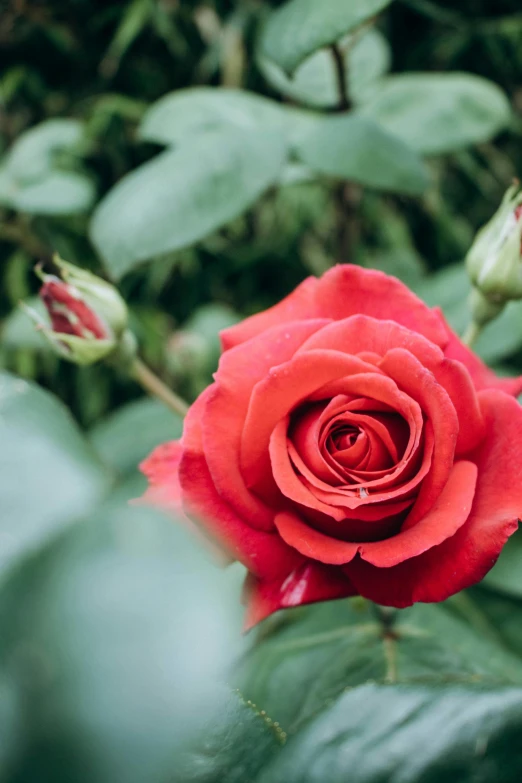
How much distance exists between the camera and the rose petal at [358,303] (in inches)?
11.9

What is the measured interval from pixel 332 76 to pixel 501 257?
0.33m

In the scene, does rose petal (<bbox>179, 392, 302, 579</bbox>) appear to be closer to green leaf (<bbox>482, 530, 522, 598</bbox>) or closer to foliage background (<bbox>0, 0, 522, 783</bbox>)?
foliage background (<bbox>0, 0, 522, 783</bbox>)

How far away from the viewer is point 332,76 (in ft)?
2.08

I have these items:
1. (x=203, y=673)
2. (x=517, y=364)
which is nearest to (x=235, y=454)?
(x=203, y=673)

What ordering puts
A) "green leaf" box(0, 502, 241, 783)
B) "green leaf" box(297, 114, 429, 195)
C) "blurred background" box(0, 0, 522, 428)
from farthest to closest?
"blurred background" box(0, 0, 522, 428), "green leaf" box(297, 114, 429, 195), "green leaf" box(0, 502, 241, 783)

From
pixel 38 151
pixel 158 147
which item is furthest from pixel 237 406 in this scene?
pixel 158 147

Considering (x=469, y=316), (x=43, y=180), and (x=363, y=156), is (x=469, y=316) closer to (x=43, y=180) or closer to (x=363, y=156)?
(x=363, y=156)

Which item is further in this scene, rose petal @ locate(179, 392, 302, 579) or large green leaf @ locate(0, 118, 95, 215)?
large green leaf @ locate(0, 118, 95, 215)

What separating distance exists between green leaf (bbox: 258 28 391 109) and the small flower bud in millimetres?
276

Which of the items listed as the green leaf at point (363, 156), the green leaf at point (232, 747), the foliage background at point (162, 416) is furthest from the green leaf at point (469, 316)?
the green leaf at point (232, 747)

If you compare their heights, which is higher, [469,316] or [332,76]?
[332,76]

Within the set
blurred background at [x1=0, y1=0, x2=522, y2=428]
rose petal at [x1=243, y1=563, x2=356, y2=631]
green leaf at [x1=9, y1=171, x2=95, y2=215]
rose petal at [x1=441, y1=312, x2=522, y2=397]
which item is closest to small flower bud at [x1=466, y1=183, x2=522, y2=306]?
rose petal at [x1=441, y1=312, x2=522, y2=397]

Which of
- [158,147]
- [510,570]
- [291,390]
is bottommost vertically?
[510,570]

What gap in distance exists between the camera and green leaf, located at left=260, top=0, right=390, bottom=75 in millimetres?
400
